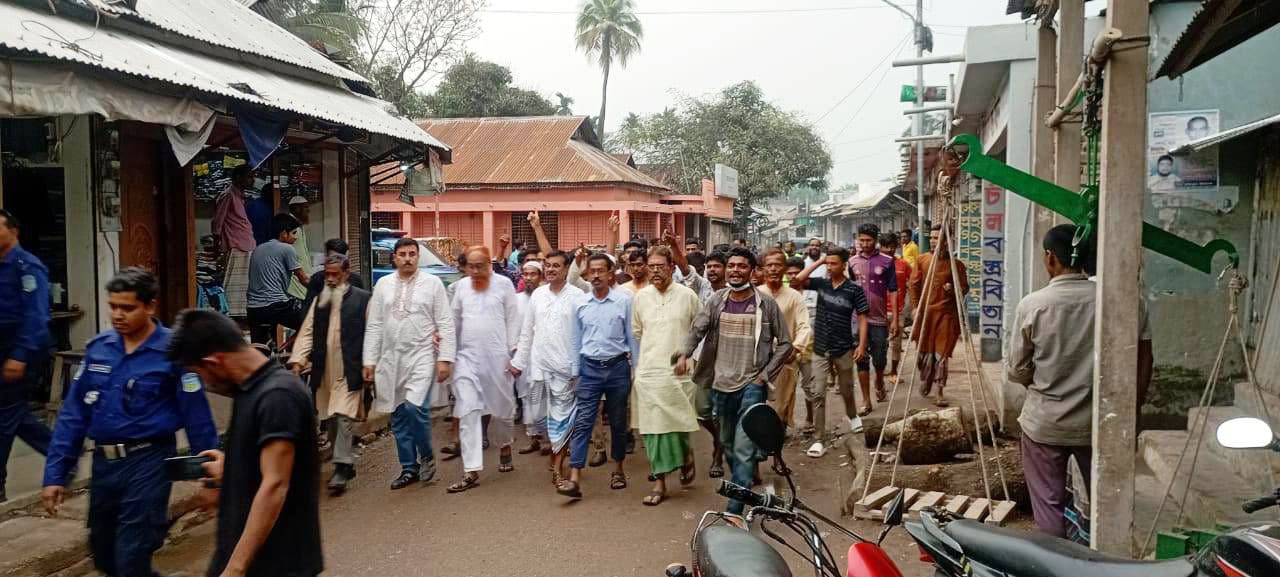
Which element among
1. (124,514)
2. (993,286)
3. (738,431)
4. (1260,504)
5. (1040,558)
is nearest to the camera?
(1040,558)

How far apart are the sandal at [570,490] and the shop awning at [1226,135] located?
4.76m

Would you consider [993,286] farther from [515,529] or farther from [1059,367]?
[515,529]

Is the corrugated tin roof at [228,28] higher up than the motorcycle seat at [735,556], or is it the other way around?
the corrugated tin roof at [228,28]

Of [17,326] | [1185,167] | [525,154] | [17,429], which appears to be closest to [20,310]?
[17,326]

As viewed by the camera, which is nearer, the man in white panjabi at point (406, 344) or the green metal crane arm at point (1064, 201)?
the green metal crane arm at point (1064, 201)

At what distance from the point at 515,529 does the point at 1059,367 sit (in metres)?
3.33

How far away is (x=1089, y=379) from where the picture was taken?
4.19 metres

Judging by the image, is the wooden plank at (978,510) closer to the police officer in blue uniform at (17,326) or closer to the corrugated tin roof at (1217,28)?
the corrugated tin roof at (1217,28)

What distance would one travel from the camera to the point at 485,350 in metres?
7.09

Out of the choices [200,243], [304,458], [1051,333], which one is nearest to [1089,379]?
[1051,333]

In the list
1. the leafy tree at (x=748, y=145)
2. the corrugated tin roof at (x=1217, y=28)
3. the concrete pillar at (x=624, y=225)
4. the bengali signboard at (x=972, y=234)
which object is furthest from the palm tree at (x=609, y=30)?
the corrugated tin roof at (x=1217, y=28)

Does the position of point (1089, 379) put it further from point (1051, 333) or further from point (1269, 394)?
point (1269, 394)

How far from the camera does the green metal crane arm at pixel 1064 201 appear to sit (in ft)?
13.8

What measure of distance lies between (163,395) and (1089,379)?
4026mm
